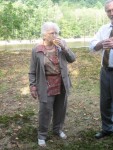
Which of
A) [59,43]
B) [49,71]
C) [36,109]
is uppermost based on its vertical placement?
[59,43]

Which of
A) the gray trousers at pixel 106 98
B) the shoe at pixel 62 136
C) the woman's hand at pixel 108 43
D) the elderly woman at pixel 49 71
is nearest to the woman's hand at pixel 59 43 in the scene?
the elderly woman at pixel 49 71

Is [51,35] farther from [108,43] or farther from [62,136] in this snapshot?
[62,136]

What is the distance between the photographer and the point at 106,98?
418 centimetres

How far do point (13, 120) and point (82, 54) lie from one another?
14.5ft

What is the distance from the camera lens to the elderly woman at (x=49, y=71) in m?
3.90

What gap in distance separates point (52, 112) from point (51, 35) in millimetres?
1139

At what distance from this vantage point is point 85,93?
6.75 meters

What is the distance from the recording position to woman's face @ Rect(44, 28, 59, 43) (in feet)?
12.7

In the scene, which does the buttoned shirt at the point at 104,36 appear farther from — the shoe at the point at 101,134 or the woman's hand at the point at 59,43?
the shoe at the point at 101,134

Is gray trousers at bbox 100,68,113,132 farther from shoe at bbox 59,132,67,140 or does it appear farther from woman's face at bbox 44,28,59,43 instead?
woman's face at bbox 44,28,59,43

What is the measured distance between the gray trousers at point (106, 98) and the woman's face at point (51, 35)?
726mm

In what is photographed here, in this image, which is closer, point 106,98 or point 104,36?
point 104,36

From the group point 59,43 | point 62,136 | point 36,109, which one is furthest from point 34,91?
point 36,109

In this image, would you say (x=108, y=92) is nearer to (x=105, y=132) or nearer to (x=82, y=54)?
(x=105, y=132)
